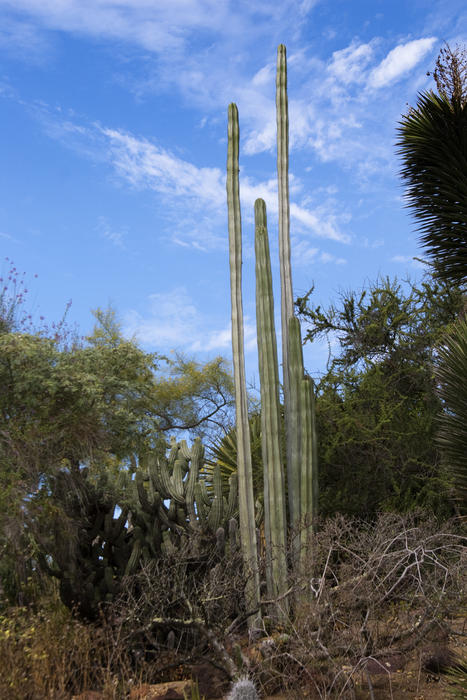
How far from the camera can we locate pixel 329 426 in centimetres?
1080

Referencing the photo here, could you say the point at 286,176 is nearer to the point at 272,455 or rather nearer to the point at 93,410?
the point at 272,455

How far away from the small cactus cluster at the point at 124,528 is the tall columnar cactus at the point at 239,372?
0.20 m

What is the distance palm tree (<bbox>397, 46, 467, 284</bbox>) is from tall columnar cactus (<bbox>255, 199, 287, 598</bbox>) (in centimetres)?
292

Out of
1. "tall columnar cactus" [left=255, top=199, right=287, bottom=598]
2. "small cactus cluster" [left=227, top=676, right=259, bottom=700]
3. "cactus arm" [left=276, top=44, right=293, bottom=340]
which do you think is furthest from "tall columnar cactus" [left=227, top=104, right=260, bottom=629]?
"small cactus cluster" [left=227, top=676, right=259, bottom=700]

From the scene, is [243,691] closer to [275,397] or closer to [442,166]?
[275,397]

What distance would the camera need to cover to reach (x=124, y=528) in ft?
26.1

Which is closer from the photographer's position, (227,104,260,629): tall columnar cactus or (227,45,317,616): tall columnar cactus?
(227,104,260,629): tall columnar cactus

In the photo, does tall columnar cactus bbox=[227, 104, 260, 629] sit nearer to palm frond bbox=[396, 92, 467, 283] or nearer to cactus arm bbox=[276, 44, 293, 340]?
cactus arm bbox=[276, 44, 293, 340]

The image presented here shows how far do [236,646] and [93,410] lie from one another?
6.49 metres

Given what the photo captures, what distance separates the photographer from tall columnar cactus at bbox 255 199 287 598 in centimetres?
784

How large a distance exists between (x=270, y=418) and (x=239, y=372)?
2.30 ft

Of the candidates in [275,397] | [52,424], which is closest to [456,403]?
[275,397]

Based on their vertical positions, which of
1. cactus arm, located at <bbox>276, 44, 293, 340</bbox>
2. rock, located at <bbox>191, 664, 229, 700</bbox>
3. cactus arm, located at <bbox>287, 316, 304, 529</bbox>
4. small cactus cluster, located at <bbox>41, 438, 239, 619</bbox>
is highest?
cactus arm, located at <bbox>276, 44, 293, 340</bbox>

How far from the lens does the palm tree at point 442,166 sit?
403 inches
